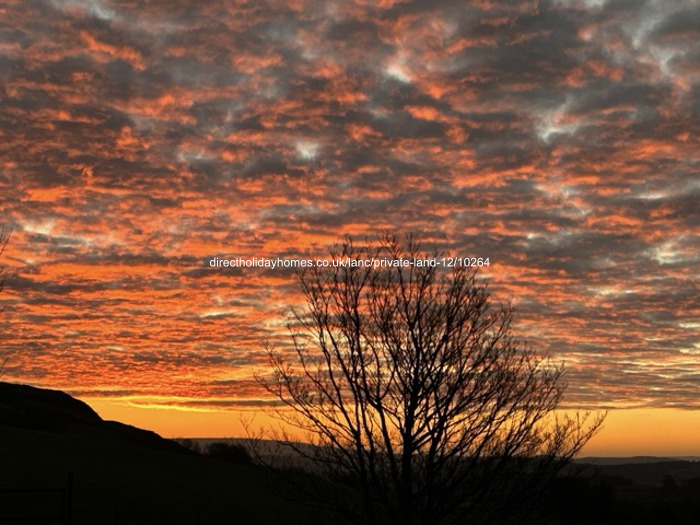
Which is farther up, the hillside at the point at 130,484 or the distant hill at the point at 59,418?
the distant hill at the point at 59,418

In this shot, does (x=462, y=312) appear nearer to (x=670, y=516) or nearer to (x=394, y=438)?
(x=394, y=438)

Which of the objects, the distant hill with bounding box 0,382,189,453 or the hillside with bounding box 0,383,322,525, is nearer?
the hillside with bounding box 0,383,322,525

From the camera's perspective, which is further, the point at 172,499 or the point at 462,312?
the point at 172,499

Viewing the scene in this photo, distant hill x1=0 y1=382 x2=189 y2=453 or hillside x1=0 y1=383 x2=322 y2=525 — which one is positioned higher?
distant hill x1=0 y1=382 x2=189 y2=453

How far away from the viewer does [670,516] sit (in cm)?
9619

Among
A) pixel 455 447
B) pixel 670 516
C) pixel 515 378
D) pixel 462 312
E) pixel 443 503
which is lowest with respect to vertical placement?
pixel 670 516

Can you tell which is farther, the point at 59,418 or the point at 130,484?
the point at 59,418

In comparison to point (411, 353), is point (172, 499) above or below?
below

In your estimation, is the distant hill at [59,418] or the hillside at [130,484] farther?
the distant hill at [59,418]

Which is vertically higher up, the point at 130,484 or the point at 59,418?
the point at 59,418

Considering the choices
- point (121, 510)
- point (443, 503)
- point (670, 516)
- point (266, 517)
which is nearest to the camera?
point (443, 503)

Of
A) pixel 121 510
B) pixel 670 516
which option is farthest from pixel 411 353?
pixel 670 516

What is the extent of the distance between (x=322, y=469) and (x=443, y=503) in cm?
277

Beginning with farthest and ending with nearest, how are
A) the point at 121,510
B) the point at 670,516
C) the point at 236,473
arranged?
the point at 670,516 → the point at 236,473 → the point at 121,510
